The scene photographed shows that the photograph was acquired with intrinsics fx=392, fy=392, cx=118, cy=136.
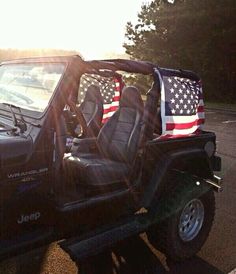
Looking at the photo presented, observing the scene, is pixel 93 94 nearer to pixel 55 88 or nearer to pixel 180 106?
pixel 180 106

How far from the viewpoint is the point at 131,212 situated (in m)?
4.06

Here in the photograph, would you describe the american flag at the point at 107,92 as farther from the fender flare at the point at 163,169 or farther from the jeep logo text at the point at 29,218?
the jeep logo text at the point at 29,218

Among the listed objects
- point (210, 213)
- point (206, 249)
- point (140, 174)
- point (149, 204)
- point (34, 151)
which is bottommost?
point (206, 249)

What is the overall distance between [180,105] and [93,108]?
5.50ft

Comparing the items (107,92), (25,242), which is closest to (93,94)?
(107,92)

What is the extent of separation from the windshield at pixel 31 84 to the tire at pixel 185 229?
1.72m

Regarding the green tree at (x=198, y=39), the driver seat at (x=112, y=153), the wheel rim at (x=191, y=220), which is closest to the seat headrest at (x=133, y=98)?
the driver seat at (x=112, y=153)

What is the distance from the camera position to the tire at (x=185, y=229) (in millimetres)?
4094

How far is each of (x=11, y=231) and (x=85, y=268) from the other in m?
1.19

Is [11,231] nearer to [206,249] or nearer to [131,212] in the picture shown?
[131,212]

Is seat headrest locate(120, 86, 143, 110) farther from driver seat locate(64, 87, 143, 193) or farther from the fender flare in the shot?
the fender flare

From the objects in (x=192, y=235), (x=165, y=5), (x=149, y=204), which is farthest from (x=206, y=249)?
(x=165, y=5)

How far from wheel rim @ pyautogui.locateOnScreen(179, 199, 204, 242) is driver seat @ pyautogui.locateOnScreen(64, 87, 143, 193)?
825 millimetres

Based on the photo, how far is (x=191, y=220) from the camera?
→ 176 inches
